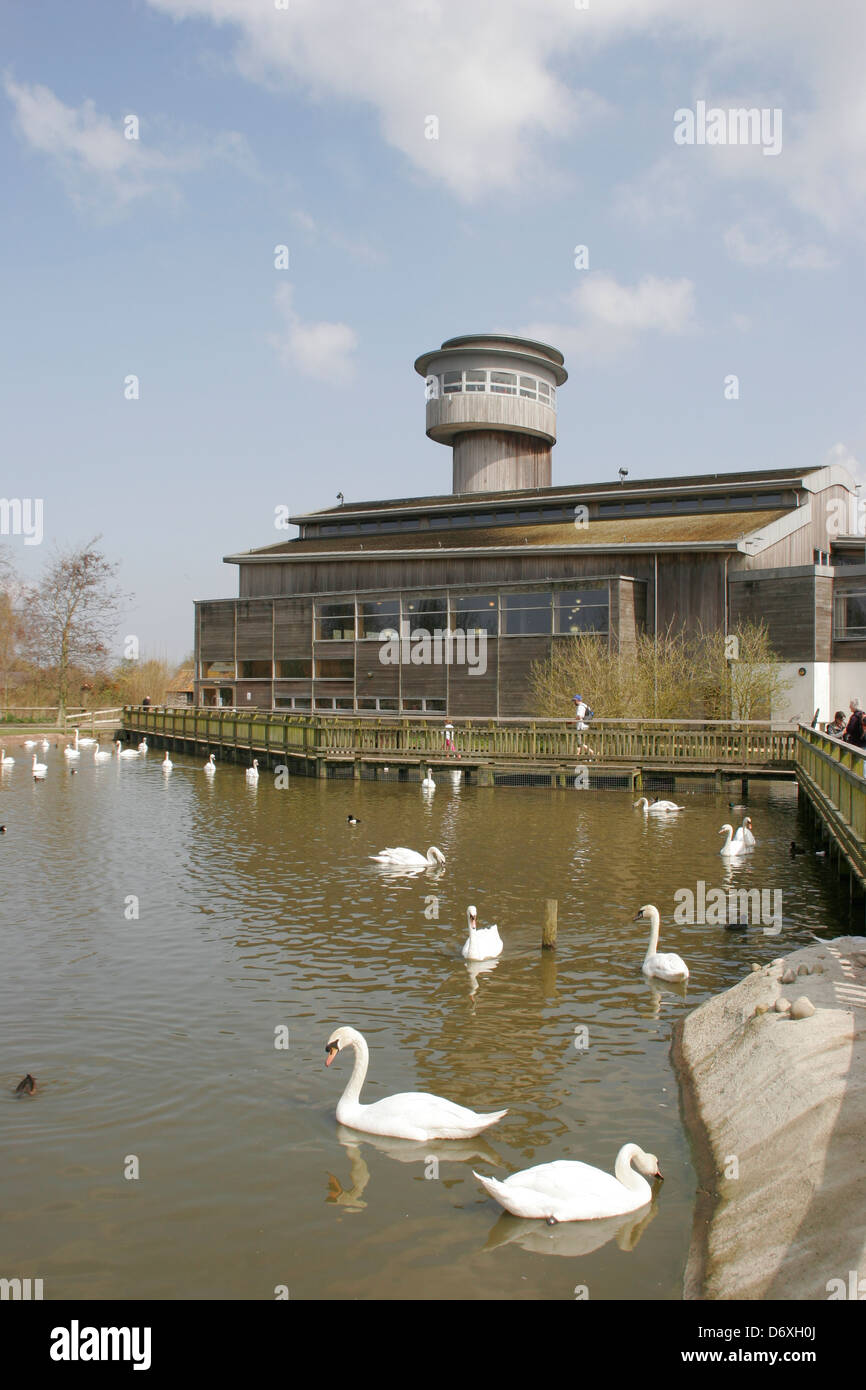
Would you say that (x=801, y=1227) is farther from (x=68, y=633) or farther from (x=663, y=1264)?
(x=68, y=633)

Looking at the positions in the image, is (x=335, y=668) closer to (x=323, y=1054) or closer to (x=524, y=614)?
(x=524, y=614)

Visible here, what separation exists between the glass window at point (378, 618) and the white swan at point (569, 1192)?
42.1 metres

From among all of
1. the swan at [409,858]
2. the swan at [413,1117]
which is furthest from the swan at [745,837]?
the swan at [413,1117]

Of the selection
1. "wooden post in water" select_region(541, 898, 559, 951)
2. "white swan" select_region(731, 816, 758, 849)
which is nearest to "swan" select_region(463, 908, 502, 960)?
"wooden post in water" select_region(541, 898, 559, 951)

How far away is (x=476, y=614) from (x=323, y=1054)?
3653 cm

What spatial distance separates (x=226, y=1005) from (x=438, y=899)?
5915 millimetres

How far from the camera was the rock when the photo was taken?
9375 mm

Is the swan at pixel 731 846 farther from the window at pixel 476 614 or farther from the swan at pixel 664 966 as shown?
the window at pixel 476 614

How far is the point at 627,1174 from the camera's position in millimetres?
7617

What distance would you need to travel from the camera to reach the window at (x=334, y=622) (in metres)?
51.3

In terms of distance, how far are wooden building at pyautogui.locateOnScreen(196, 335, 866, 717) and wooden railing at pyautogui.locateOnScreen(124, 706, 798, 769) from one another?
13.7 ft

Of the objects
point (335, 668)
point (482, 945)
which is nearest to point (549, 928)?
point (482, 945)

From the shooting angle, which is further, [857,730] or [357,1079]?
[857,730]
